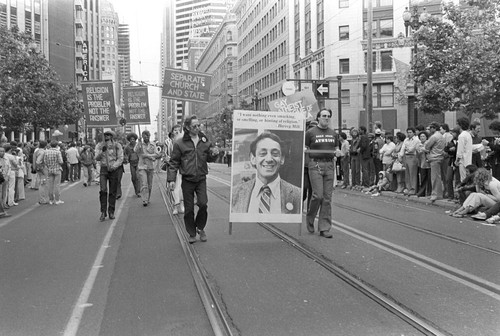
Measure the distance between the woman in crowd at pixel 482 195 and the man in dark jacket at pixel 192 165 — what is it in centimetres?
528

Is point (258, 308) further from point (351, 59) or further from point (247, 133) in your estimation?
point (351, 59)

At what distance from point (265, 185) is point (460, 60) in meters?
17.9

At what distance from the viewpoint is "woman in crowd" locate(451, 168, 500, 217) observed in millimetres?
10039

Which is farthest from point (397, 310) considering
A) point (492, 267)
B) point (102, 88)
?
point (102, 88)

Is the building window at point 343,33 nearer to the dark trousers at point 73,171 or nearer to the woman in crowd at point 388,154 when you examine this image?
the dark trousers at point 73,171

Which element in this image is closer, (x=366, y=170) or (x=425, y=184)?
(x=425, y=184)

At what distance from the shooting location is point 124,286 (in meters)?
5.53

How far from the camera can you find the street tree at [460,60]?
20516 millimetres

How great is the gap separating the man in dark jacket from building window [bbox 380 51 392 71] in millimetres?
42862

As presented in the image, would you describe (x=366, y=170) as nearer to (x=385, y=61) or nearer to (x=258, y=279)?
(x=258, y=279)

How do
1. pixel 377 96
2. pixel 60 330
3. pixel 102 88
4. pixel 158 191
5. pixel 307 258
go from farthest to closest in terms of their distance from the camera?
pixel 377 96
pixel 102 88
pixel 158 191
pixel 307 258
pixel 60 330

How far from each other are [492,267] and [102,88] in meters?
18.0

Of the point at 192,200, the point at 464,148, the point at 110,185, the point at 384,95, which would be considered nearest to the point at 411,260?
the point at 192,200

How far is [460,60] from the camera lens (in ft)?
74.6
